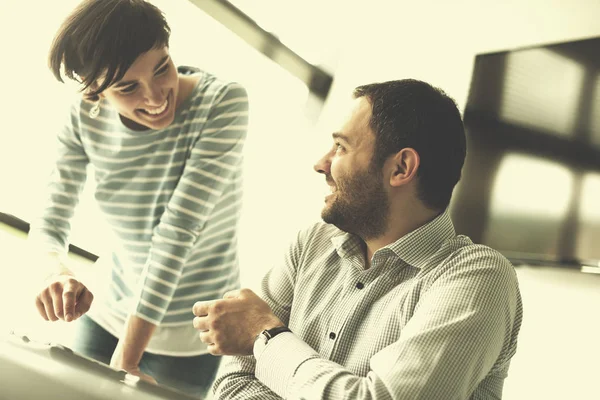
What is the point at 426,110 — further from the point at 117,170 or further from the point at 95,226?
the point at 95,226

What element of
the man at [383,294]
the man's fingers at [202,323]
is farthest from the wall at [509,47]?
the man's fingers at [202,323]

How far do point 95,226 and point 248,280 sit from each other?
2.64ft

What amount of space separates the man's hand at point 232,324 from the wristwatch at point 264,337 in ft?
0.05

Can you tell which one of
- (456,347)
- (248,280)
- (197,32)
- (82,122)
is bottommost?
(248,280)

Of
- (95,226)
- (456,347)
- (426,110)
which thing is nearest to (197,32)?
(95,226)

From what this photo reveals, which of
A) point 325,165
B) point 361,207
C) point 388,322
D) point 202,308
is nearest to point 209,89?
point 325,165

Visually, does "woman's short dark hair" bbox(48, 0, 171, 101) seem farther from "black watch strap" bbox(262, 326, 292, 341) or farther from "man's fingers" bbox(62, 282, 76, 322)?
"black watch strap" bbox(262, 326, 292, 341)

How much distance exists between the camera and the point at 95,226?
284 cm

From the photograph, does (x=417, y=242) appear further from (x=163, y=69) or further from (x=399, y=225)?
(x=163, y=69)

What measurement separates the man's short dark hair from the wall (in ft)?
2.75

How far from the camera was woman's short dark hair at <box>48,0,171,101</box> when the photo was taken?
1.31m

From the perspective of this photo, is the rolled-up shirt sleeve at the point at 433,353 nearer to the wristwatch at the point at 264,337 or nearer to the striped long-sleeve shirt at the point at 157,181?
the wristwatch at the point at 264,337

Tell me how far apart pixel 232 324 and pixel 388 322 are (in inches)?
10.8

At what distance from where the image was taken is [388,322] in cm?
104
